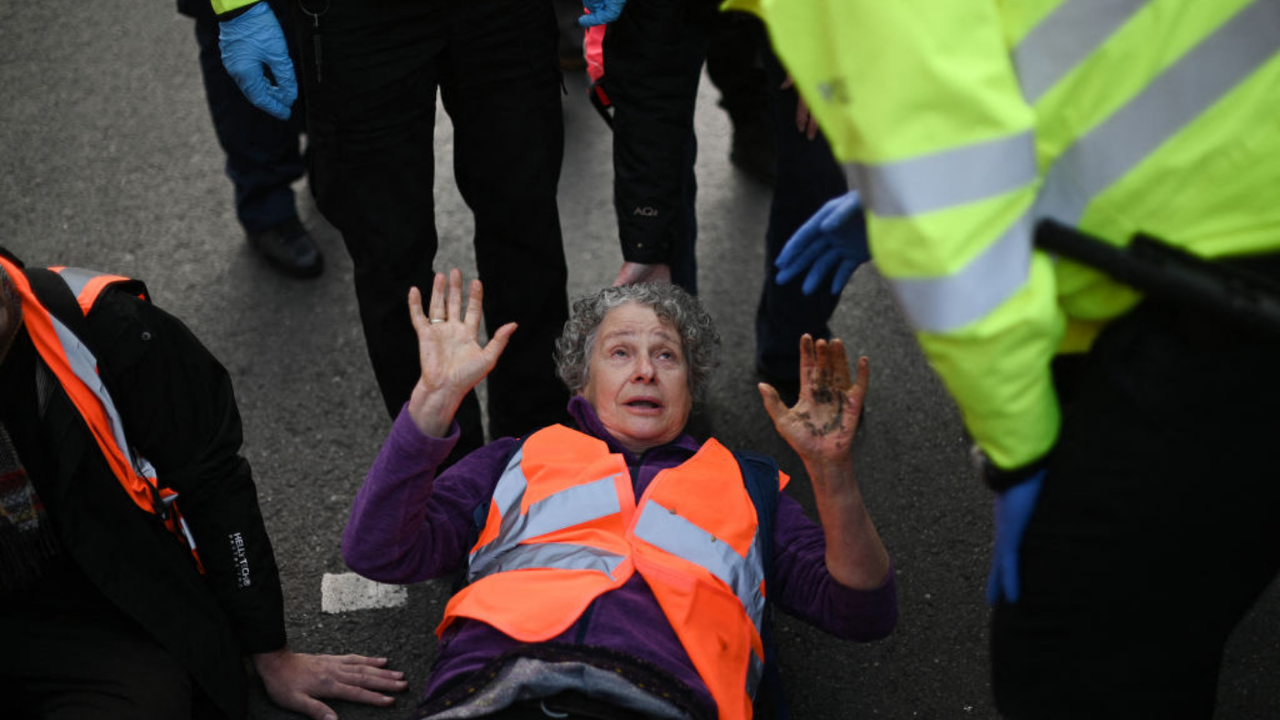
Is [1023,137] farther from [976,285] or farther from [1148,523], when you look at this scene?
[1148,523]

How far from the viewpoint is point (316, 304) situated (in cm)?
367

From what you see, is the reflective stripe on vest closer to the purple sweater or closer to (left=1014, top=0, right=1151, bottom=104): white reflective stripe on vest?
Answer: (left=1014, top=0, right=1151, bottom=104): white reflective stripe on vest

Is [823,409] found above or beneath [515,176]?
beneath

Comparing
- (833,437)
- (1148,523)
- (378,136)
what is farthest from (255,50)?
(1148,523)

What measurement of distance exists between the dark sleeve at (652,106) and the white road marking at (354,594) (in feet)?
3.35

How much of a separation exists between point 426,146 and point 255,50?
409 millimetres

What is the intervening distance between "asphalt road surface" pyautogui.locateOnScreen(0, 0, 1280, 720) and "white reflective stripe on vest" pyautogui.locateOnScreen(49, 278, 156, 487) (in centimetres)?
75

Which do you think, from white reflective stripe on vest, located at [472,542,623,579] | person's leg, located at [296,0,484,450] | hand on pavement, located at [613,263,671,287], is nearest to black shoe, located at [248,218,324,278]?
person's leg, located at [296,0,484,450]

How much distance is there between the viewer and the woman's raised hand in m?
1.90

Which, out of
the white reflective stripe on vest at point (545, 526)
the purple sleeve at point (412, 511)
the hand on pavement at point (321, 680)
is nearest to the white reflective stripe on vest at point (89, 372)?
the purple sleeve at point (412, 511)

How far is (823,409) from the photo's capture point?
5.90 feet

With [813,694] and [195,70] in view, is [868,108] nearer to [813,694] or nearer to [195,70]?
[813,694]

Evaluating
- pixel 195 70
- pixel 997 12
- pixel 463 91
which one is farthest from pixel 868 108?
pixel 195 70

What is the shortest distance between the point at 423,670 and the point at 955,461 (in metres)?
1.54
